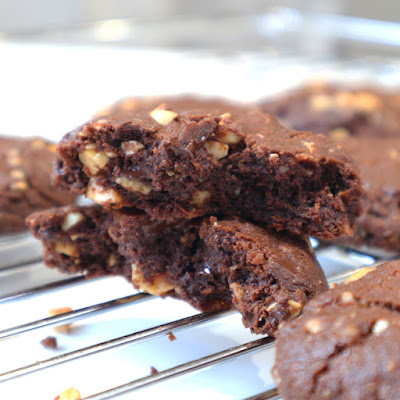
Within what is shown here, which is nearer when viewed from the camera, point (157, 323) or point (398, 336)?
point (398, 336)

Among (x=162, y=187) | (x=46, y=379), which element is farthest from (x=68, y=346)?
(x=162, y=187)

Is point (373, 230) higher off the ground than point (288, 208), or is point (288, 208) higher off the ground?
point (288, 208)

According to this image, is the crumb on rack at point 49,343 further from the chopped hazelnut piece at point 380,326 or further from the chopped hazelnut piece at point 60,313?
the chopped hazelnut piece at point 380,326

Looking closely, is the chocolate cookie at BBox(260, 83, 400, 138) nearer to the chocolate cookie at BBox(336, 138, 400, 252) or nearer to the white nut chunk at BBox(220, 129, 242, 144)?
the chocolate cookie at BBox(336, 138, 400, 252)

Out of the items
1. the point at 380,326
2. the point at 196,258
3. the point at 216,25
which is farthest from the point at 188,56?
the point at 380,326

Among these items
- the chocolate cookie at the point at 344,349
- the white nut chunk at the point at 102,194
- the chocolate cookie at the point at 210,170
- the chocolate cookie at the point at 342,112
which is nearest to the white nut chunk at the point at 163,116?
the chocolate cookie at the point at 210,170

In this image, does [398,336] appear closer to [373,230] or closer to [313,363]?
[313,363]
